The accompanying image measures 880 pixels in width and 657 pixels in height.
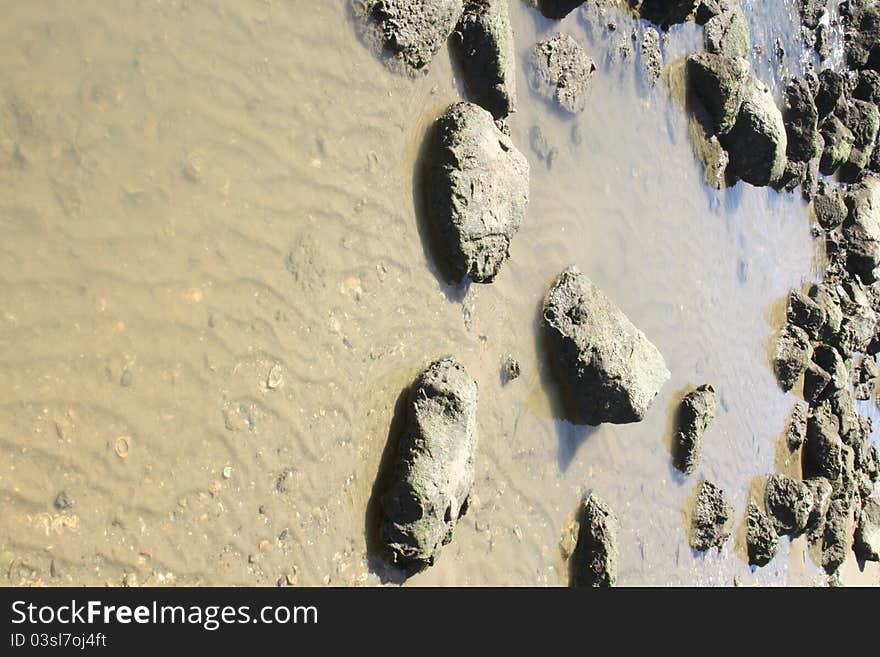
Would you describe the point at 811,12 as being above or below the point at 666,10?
below

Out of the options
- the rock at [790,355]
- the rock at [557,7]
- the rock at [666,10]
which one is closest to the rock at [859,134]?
the rock at [790,355]

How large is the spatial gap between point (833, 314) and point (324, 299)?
3.88 m

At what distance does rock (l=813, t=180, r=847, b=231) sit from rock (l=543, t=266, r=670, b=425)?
9.12ft

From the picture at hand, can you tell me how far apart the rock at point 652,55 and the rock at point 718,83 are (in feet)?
0.89

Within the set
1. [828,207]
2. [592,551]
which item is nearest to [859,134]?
[828,207]

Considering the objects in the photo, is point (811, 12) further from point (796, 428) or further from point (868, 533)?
point (868, 533)

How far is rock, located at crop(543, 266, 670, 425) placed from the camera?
9.81ft

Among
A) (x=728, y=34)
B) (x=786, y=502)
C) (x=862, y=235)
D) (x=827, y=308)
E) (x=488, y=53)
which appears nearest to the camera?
(x=488, y=53)

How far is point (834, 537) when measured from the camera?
530 cm

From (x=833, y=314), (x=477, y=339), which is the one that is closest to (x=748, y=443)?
(x=833, y=314)

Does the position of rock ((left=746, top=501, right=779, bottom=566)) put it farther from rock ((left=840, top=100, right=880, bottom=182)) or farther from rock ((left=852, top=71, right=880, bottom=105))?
rock ((left=852, top=71, right=880, bottom=105))

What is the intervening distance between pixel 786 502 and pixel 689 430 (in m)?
1.12

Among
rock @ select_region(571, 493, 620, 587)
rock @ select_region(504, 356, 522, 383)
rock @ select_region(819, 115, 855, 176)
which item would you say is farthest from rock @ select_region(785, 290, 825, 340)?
rock @ select_region(504, 356, 522, 383)

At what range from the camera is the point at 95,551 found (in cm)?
165
